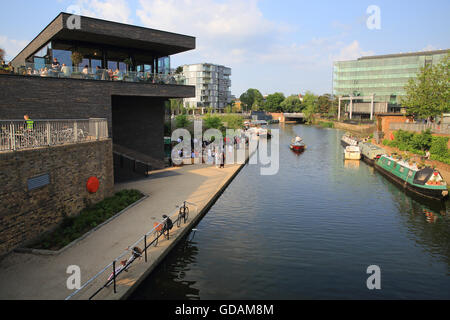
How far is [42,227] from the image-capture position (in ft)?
40.4

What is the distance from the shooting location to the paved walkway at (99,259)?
29.6 ft

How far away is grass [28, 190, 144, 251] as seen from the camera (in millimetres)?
11867

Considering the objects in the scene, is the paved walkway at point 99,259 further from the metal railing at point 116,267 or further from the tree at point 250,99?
the tree at point 250,99

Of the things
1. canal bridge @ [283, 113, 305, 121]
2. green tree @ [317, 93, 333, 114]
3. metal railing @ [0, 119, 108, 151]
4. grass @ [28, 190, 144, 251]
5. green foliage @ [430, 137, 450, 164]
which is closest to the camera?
metal railing @ [0, 119, 108, 151]

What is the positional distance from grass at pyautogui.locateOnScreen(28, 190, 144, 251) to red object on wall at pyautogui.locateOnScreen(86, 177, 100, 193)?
2.50 feet

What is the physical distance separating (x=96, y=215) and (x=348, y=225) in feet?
41.3

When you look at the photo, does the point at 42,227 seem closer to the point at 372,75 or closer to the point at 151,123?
the point at 151,123

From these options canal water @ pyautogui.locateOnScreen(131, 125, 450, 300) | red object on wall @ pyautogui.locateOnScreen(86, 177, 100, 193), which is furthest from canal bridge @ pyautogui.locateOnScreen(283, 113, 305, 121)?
red object on wall @ pyautogui.locateOnScreen(86, 177, 100, 193)

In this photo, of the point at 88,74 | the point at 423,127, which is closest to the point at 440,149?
A: the point at 423,127

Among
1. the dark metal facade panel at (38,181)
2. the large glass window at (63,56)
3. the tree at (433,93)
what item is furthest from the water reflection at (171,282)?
the tree at (433,93)

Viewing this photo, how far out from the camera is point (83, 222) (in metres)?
13.5

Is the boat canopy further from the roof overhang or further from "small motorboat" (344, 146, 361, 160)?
the roof overhang

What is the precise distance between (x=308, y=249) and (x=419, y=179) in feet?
48.1
